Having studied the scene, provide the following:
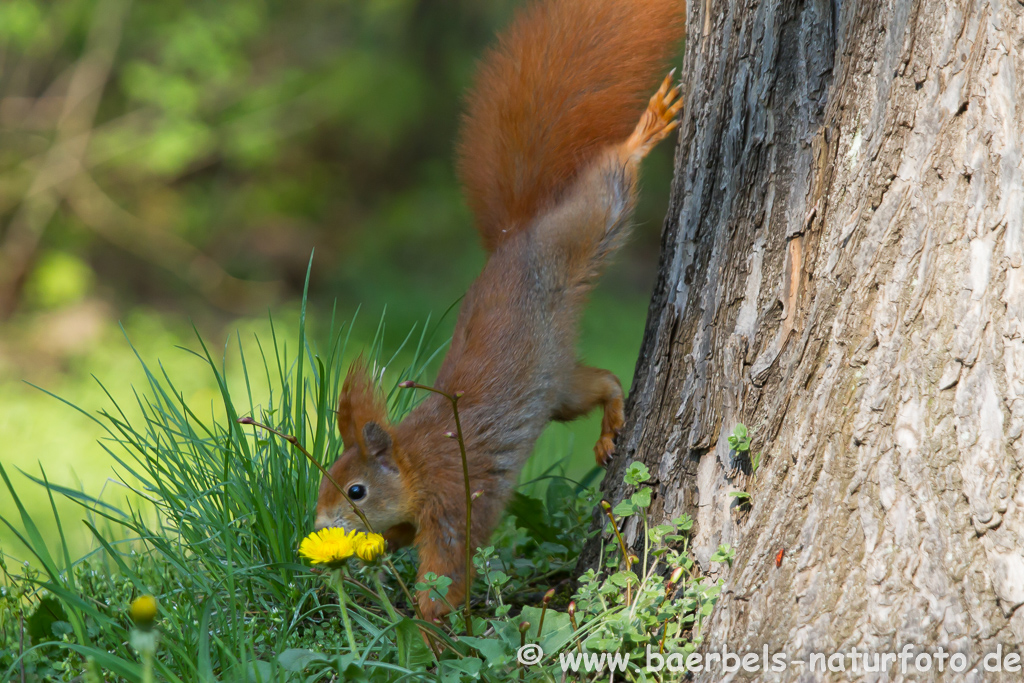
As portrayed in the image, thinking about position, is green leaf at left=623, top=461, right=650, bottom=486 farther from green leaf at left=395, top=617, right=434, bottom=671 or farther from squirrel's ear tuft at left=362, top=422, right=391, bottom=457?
squirrel's ear tuft at left=362, top=422, right=391, bottom=457

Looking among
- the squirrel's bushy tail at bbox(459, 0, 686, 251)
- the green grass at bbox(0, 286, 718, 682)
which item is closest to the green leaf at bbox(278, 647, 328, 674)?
the green grass at bbox(0, 286, 718, 682)

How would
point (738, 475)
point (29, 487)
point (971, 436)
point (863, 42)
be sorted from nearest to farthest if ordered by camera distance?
point (971, 436), point (863, 42), point (738, 475), point (29, 487)

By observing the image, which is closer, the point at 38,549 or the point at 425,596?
the point at 38,549

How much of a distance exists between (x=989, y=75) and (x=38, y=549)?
1601 millimetres

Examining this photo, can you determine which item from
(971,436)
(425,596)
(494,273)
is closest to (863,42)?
(971,436)

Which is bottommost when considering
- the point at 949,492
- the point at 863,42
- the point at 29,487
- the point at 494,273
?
the point at 949,492

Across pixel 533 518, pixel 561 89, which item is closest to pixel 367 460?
pixel 533 518

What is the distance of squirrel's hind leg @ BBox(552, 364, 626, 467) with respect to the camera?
200 cm

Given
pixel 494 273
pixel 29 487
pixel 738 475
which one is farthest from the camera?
pixel 29 487

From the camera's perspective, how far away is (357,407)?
5.94 ft

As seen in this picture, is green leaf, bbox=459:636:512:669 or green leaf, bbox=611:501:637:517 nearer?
green leaf, bbox=459:636:512:669

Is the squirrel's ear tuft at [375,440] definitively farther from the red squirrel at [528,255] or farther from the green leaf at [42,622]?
the green leaf at [42,622]

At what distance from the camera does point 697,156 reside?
5.28 feet

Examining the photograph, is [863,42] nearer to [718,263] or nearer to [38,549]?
[718,263]
